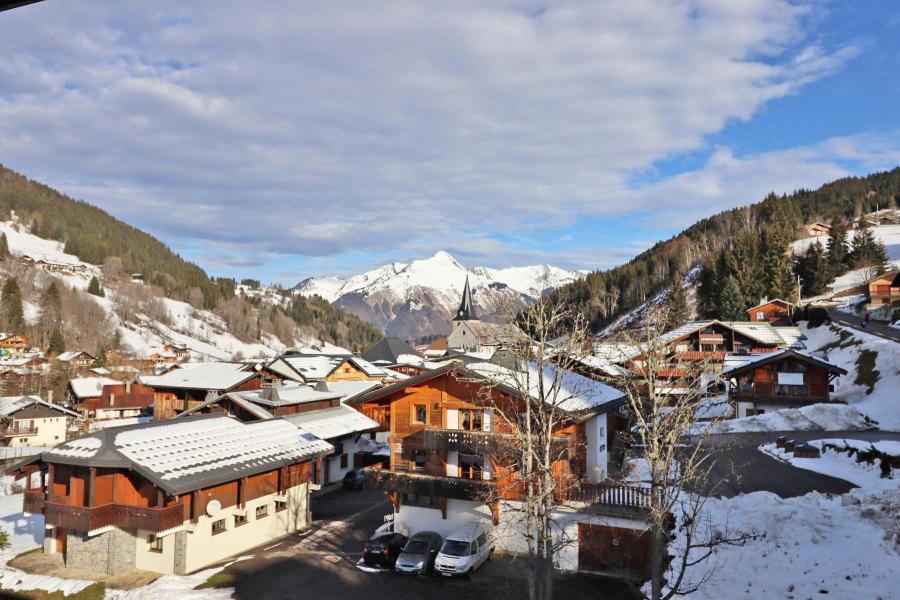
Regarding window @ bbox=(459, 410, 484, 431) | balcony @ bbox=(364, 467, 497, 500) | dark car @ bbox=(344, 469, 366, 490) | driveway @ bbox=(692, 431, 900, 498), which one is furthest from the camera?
dark car @ bbox=(344, 469, 366, 490)

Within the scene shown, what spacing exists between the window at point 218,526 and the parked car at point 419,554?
9.41 meters

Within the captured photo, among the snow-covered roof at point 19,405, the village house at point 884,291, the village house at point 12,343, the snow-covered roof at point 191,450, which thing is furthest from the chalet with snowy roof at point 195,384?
the village house at point 12,343

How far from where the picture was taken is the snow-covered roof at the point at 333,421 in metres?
42.2

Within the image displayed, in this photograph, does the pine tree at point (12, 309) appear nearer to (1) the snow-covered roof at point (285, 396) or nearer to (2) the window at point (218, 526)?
(1) the snow-covered roof at point (285, 396)

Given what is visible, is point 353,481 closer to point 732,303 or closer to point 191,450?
point 191,450

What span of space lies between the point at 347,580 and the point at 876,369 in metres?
54.8

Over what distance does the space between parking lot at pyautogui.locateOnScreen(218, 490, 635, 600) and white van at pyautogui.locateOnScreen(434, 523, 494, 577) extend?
16.6 inches

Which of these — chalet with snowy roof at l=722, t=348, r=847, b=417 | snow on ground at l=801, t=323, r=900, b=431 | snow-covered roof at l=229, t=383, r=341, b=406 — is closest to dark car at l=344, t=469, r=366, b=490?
snow-covered roof at l=229, t=383, r=341, b=406

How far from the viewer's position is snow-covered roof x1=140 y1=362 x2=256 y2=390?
61562 mm

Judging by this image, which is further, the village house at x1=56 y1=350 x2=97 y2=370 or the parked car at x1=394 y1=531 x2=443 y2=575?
the village house at x1=56 y1=350 x2=97 y2=370

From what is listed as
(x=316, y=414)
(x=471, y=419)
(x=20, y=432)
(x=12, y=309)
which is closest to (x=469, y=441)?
(x=471, y=419)

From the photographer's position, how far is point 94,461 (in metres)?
25.9

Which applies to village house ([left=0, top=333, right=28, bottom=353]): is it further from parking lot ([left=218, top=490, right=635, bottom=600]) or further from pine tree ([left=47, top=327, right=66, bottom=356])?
parking lot ([left=218, top=490, right=635, bottom=600])

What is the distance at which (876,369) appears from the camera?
5550 centimetres
